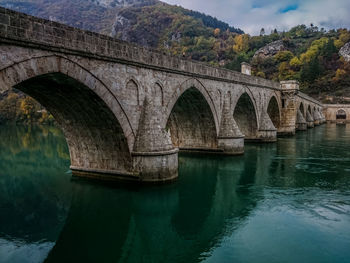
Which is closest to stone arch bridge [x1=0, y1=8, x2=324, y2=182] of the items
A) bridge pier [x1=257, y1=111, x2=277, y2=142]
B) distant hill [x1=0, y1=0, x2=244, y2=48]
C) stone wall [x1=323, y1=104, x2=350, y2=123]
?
bridge pier [x1=257, y1=111, x2=277, y2=142]

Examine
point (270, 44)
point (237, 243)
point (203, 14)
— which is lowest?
point (237, 243)

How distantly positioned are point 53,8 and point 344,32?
405 ft

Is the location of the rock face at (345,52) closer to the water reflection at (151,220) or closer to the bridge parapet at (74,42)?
the bridge parapet at (74,42)

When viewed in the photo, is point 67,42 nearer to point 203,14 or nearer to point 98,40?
point 98,40

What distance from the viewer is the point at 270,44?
9375 centimetres

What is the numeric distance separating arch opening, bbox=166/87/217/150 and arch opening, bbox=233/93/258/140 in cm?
649

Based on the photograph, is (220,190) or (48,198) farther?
(220,190)

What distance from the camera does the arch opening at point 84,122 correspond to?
959cm

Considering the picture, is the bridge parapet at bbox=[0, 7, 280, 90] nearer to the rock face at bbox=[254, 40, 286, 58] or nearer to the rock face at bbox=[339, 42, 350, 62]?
the rock face at bbox=[339, 42, 350, 62]

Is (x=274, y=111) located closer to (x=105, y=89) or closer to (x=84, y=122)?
(x=84, y=122)

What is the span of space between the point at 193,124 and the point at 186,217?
9.80m

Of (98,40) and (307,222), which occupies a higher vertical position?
(98,40)

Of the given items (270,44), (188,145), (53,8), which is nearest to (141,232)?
(188,145)

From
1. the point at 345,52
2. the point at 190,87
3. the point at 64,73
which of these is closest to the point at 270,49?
the point at 345,52
